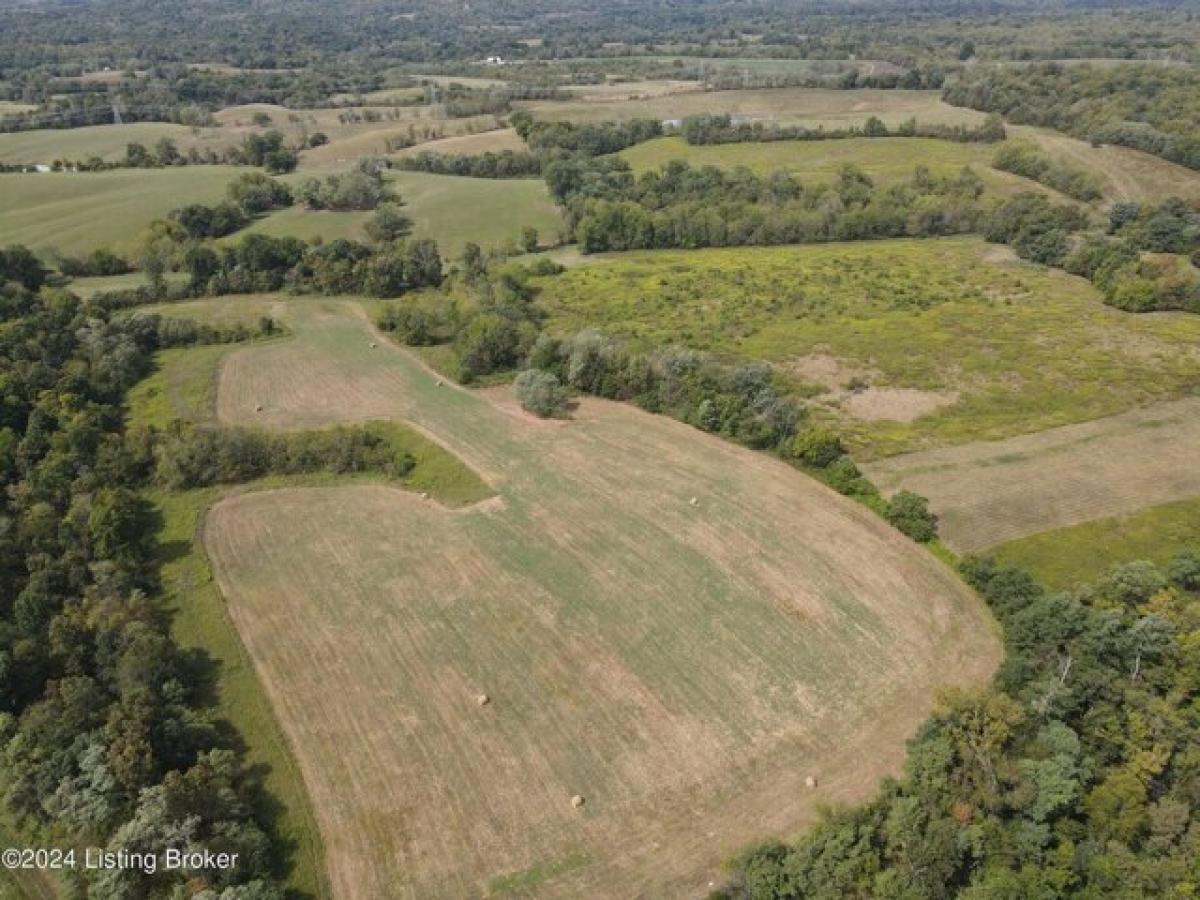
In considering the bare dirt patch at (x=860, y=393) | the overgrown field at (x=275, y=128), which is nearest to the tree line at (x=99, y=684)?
the bare dirt patch at (x=860, y=393)

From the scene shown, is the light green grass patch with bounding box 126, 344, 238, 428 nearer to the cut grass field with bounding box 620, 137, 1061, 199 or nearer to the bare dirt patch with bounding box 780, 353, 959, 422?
the bare dirt patch with bounding box 780, 353, 959, 422

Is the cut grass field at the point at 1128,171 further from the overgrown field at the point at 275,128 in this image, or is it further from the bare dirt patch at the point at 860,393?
the overgrown field at the point at 275,128

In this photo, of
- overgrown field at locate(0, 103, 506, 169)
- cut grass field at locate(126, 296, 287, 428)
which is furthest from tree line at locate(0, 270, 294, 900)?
overgrown field at locate(0, 103, 506, 169)

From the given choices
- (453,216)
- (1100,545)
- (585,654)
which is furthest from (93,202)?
(1100,545)

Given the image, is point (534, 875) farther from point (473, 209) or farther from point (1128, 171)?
point (1128, 171)

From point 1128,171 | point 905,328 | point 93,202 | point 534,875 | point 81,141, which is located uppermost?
point 81,141
